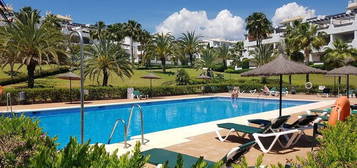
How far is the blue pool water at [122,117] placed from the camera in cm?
1314

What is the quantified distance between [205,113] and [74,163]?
17023mm

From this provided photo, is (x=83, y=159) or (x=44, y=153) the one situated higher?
(x=44, y=153)

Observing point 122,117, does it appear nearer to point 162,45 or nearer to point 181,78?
point 181,78

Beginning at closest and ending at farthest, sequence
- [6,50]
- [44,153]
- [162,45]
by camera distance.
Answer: [44,153], [6,50], [162,45]

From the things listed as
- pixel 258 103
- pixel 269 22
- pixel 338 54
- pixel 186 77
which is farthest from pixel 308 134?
pixel 269 22

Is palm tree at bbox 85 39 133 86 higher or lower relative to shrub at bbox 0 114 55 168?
higher

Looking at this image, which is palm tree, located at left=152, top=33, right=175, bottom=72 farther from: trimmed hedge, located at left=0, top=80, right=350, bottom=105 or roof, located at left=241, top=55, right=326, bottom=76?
roof, located at left=241, top=55, right=326, bottom=76

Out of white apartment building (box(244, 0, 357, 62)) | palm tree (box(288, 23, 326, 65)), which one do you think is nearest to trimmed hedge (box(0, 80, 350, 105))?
palm tree (box(288, 23, 326, 65))

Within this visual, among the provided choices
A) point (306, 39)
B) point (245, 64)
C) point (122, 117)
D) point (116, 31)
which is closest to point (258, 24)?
point (245, 64)

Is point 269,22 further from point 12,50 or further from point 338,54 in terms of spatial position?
point 12,50

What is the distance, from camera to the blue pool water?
1314 centimetres

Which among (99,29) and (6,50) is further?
(99,29)

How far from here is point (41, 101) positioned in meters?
20.9

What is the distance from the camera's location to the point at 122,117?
56.1ft
